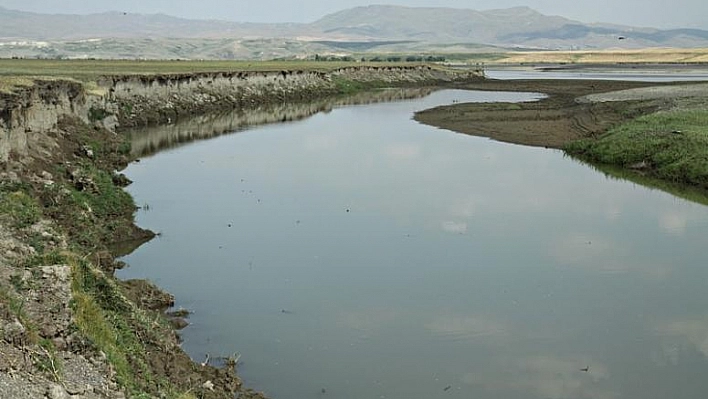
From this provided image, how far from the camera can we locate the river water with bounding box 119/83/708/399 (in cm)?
1123

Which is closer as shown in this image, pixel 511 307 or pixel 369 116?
pixel 511 307

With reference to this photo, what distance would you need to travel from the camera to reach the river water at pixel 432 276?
1123 centimetres

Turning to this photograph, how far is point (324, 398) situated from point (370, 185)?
15.0 metres

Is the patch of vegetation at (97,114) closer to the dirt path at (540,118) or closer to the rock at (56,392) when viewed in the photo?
the dirt path at (540,118)

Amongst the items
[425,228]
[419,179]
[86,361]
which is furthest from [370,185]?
[86,361]

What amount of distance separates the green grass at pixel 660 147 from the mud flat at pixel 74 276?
16.7m

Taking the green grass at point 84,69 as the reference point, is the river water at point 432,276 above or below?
below

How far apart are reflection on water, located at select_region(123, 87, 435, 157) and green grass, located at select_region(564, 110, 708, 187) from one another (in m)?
16.2

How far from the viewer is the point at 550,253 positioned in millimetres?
17219

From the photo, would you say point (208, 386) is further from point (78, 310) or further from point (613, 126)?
point (613, 126)

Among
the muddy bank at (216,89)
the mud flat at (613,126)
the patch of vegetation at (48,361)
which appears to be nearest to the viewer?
the patch of vegetation at (48,361)

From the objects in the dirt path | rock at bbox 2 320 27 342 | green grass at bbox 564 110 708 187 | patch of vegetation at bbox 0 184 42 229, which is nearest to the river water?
green grass at bbox 564 110 708 187

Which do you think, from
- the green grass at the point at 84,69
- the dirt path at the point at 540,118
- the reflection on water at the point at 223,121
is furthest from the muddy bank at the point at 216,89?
the dirt path at the point at 540,118

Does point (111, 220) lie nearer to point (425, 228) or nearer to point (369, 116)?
point (425, 228)
